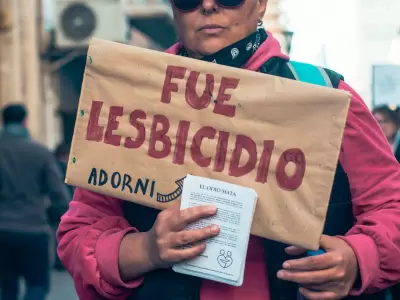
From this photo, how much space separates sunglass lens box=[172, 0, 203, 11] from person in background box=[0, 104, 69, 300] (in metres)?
4.08

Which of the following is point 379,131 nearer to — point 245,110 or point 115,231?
point 245,110

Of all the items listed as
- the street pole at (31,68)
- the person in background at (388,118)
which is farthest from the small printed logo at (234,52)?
the street pole at (31,68)

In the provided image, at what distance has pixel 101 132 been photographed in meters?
2.00

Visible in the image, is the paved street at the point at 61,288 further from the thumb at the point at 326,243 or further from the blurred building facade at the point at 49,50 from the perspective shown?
the blurred building facade at the point at 49,50

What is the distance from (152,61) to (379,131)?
560 mm

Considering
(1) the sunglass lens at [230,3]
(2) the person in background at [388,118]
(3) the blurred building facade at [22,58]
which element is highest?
(1) the sunglass lens at [230,3]

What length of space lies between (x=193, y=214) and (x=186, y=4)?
539 millimetres

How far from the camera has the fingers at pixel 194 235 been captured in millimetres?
1829

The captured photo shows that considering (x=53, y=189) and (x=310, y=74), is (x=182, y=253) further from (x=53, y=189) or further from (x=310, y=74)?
(x=53, y=189)

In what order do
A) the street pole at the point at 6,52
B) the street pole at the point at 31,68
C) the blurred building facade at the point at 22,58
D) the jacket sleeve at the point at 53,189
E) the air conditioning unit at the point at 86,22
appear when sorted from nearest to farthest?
the jacket sleeve at the point at 53,189 → the street pole at the point at 6,52 → the blurred building facade at the point at 22,58 → the street pole at the point at 31,68 → the air conditioning unit at the point at 86,22

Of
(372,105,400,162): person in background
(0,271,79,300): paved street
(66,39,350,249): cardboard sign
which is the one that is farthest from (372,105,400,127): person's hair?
(66,39,350,249): cardboard sign

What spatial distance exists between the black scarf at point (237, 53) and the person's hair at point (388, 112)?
438 cm

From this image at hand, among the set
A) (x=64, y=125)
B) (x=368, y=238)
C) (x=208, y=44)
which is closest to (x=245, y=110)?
(x=208, y=44)

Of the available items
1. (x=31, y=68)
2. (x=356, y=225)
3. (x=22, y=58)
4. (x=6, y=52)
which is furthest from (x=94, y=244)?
(x=31, y=68)
